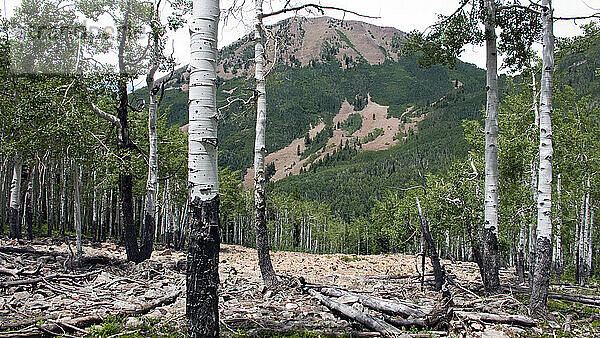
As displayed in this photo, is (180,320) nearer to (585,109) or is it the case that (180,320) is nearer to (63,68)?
(63,68)

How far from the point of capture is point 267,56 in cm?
1120

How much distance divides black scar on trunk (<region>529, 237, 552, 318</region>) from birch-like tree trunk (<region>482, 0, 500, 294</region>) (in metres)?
1.52

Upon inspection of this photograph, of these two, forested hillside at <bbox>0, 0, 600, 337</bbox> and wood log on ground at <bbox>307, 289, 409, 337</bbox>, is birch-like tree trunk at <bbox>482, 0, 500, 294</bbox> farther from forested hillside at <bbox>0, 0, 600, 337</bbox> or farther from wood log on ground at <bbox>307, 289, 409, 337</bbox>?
wood log on ground at <bbox>307, 289, 409, 337</bbox>

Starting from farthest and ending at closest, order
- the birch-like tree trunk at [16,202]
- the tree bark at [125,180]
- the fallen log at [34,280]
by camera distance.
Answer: the birch-like tree trunk at [16,202]
the tree bark at [125,180]
the fallen log at [34,280]

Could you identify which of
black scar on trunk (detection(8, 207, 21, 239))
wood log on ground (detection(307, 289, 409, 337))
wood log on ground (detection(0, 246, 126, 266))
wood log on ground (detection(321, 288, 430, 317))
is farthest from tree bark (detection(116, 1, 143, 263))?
wood log on ground (detection(321, 288, 430, 317))

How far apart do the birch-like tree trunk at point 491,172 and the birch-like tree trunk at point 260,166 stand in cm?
540

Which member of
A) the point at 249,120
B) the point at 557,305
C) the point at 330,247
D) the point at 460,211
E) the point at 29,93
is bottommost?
the point at 330,247

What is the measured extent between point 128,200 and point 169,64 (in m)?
5.36

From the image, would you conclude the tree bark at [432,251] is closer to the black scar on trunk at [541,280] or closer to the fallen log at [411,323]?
the black scar on trunk at [541,280]

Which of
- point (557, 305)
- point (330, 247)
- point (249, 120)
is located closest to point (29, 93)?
point (249, 120)

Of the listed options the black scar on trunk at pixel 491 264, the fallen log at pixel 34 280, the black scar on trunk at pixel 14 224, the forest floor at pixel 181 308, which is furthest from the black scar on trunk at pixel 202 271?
the black scar on trunk at pixel 14 224

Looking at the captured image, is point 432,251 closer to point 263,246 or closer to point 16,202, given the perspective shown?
point 263,246

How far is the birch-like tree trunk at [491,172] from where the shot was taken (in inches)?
376

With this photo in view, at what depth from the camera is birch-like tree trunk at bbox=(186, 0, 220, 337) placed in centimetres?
433
